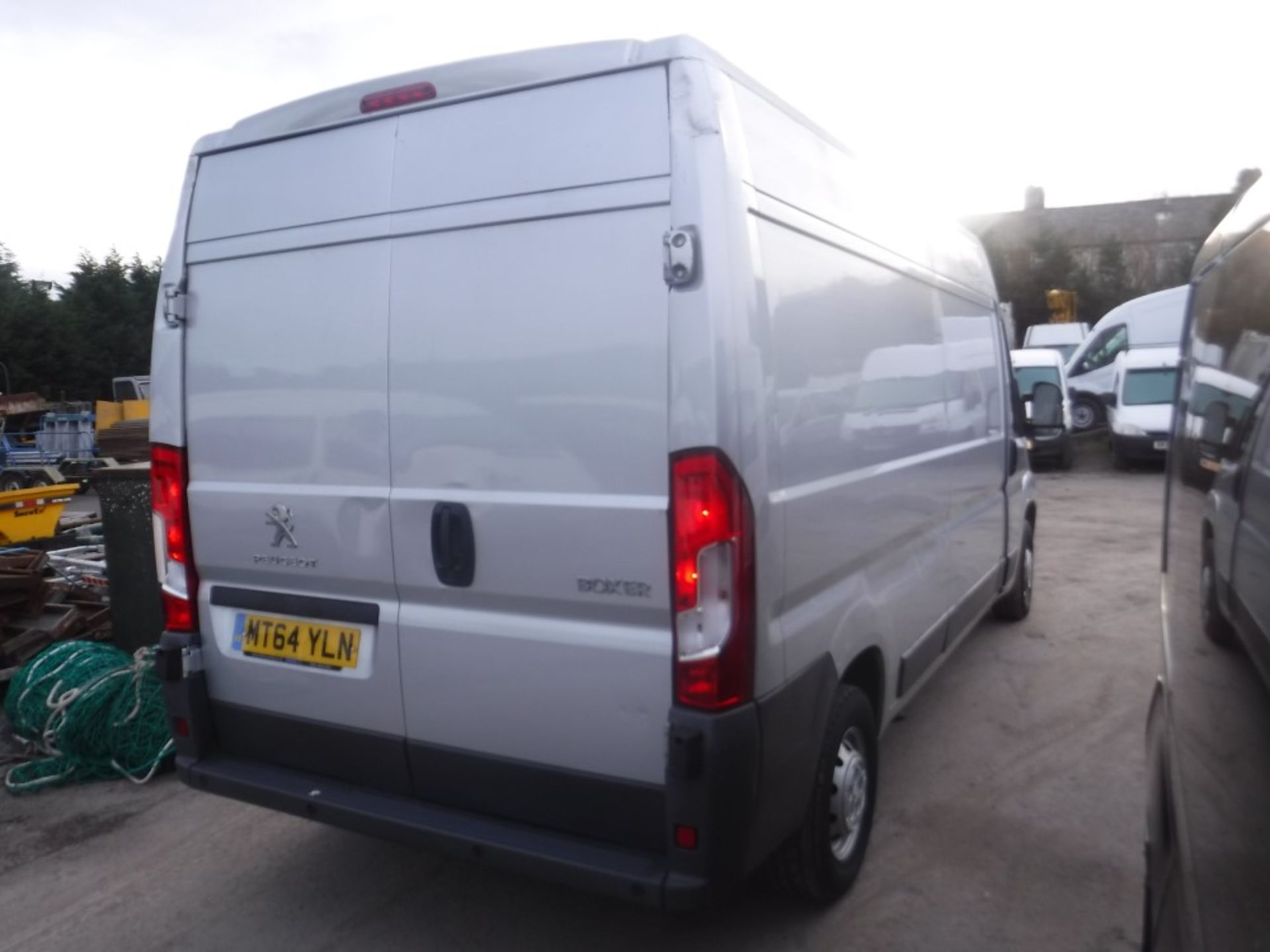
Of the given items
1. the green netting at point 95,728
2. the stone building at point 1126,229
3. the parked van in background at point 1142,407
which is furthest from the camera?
the stone building at point 1126,229

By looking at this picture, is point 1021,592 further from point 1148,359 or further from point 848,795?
point 1148,359

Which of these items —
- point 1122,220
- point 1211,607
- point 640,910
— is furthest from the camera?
point 1122,220

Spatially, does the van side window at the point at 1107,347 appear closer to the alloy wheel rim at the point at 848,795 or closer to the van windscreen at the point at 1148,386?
the van windscreen at the point at 1148,386

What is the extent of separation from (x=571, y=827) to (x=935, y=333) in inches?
106

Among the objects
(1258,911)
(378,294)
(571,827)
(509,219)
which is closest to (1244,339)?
(1258,911)

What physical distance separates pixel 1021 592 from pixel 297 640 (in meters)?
5.37

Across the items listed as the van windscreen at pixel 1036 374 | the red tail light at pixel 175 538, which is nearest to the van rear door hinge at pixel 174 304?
the red tail light at pixel 175 538

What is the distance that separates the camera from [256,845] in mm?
4277

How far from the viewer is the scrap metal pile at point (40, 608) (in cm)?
617

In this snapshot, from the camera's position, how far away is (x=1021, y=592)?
24.0 ft

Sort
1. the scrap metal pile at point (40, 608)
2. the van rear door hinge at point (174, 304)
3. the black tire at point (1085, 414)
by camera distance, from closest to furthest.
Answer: the van rear door hinge at point (174, 304) < the scrap metal pile at point (40, 608) < the black tire at point (1085, 414)

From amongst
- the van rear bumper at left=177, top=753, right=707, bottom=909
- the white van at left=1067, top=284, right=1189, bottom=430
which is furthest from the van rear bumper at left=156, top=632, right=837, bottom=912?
the white van at left=1067, top=284, right=1189, bottom=430

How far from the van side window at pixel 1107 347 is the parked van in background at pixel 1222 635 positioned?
19898 millimetres

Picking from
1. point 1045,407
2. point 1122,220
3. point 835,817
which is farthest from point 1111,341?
point 1122,220
